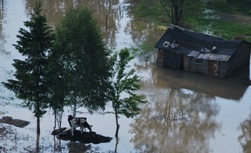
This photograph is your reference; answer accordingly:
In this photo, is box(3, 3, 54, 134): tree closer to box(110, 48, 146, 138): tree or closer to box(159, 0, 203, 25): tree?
box(110, 48, 146, 138): tree

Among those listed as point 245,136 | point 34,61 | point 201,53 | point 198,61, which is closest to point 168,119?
point 245,136

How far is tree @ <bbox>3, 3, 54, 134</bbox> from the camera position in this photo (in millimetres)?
25656

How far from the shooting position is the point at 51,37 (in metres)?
26.1

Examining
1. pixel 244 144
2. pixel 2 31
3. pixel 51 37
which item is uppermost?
pixel 51 37

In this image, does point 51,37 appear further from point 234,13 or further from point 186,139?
point 234,13

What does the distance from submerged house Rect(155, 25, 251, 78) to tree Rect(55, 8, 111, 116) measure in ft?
49.7

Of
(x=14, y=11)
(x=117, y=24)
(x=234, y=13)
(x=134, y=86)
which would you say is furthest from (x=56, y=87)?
(x=234, y=13)

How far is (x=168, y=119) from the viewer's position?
31.8 metres

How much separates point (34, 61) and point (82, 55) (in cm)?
267

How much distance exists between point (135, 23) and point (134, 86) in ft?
97.9

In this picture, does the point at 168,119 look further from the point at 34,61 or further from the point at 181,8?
the point at 181,8

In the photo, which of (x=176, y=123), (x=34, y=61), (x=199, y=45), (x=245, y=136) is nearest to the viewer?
(x=34, y=61)

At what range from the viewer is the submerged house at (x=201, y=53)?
39.4 metres

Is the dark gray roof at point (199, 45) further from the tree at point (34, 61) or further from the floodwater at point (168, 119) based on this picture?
the tree at point (34, 61)
